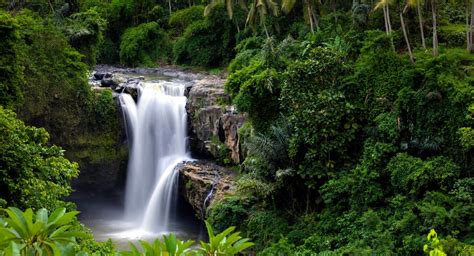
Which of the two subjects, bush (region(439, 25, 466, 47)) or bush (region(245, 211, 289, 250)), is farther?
bush (region(439, 25, 466, 47))

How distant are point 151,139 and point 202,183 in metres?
4.77

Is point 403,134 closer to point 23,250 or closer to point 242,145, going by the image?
point 242,145

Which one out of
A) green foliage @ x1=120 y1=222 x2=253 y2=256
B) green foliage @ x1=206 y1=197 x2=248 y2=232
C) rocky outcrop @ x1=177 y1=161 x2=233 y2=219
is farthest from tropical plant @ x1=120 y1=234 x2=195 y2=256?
rocky outcrop @ x1=177 y1=161 x2=233 y2=219

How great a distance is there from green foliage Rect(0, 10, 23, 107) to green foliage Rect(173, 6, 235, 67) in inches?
747

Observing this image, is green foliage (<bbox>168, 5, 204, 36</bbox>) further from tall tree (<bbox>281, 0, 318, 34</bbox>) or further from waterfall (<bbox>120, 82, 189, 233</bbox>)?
waterfall (<bbox>120, 82, 189, 233</bbox>)

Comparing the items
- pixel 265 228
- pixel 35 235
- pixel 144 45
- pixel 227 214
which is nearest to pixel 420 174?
pixel 265 228

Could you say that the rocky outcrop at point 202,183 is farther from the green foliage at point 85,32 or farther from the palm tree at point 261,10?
the green foliage at point 85,32

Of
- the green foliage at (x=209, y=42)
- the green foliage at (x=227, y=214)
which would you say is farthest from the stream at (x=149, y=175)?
the green foliage at (x=209, y=42)

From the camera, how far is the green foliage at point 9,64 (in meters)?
15.4

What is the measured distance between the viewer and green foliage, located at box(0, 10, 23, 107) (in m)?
15.4

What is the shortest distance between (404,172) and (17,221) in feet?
41.0

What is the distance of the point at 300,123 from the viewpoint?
16703mm

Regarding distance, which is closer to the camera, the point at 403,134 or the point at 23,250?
the point at 23,250

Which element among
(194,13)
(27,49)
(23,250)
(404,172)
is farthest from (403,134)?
(194,13)
